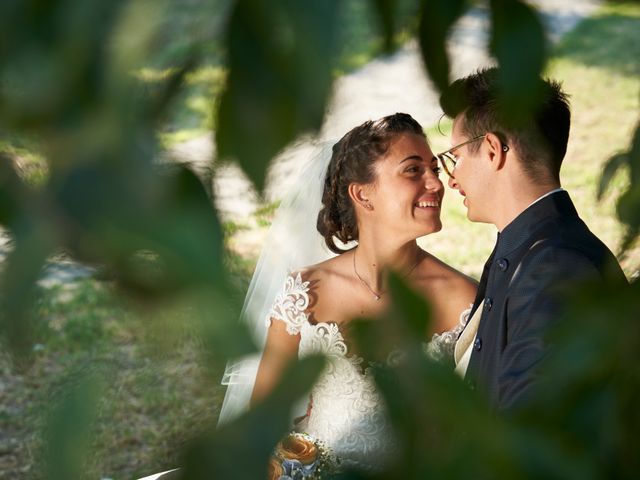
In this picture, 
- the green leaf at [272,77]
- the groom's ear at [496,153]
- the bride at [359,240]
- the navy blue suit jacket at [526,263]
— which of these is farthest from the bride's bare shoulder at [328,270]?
the green leaf at [272,77]

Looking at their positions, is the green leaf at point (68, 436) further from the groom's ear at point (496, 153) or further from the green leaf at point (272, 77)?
the groom's ear at point (496, 153)

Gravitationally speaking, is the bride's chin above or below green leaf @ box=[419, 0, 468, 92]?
below

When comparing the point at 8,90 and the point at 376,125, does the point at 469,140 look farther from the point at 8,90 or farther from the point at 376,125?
the point at 8,90

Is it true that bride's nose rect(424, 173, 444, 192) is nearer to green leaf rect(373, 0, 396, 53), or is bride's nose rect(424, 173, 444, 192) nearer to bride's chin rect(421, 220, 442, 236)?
bride's chin rect(421, 220, 442, 236)

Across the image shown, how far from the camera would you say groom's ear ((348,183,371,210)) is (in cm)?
387

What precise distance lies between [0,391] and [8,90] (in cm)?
631

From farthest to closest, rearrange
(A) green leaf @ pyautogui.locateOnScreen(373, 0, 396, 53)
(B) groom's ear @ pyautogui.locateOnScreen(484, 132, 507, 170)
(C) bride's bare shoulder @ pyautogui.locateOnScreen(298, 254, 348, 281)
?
(C) bride's bare shoulder @ pyautogui.locateOnScreen(298, 254, 348, 281), (B) groom's ear @ pyautogui.locateOnScreen(484, 132, 507, 170), (A) green leaf @ pyautogui.locateOnScreen(373, 0, 396, 53)

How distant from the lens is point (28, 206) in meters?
0.46

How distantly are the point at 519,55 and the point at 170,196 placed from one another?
0.22 m

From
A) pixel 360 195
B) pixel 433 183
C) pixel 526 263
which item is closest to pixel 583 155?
pixel 360 195

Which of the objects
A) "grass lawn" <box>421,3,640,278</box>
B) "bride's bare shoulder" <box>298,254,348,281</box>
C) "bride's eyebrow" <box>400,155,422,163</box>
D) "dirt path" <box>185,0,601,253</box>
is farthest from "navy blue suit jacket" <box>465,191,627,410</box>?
"grass lawn" <box>421,3,640,278</box>

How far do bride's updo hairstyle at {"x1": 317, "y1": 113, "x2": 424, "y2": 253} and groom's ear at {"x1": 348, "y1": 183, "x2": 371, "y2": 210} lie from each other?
2 cm

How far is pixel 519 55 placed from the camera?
21.5 inches

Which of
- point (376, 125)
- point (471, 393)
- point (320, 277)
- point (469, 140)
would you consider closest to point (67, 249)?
point (471, 393)
